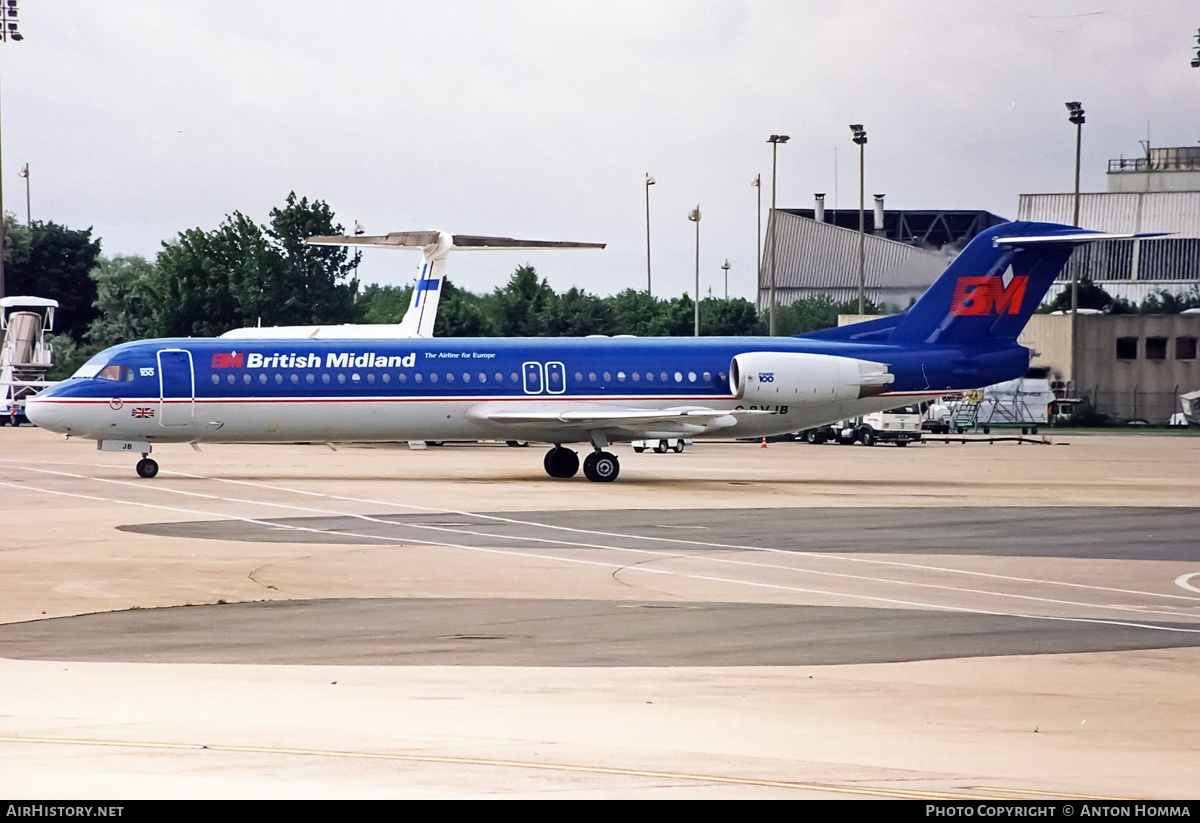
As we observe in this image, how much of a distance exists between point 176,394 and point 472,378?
22.7ft

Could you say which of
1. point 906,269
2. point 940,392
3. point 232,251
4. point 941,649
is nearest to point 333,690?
point 941,649

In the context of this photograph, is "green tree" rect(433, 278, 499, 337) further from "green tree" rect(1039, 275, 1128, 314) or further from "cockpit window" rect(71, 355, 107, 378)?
"cockpit window" rect(71, 355, 107, 378)

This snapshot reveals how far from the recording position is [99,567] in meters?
19.9

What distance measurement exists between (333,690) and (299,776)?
3176 millimetres

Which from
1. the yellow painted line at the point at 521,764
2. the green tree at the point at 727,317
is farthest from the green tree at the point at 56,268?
the yellow painted line at the point at 521,764

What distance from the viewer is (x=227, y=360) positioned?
3722 centimetres

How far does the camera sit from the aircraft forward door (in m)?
36.9

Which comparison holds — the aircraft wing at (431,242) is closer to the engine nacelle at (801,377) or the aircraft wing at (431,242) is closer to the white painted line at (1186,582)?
the engine nacelle at (801,377)

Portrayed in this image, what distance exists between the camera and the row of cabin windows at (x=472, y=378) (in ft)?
122

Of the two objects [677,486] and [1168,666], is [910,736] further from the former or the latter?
[677,486]

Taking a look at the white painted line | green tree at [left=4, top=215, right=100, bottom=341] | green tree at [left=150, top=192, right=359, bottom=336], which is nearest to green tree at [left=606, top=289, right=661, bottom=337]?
green tree at [left=150, top=192, right=359, bottom=336]

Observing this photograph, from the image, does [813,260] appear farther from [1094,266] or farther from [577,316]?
[577,316]

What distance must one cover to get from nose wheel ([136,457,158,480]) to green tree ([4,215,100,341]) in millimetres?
74661

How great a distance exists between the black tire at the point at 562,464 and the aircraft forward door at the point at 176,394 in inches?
344
